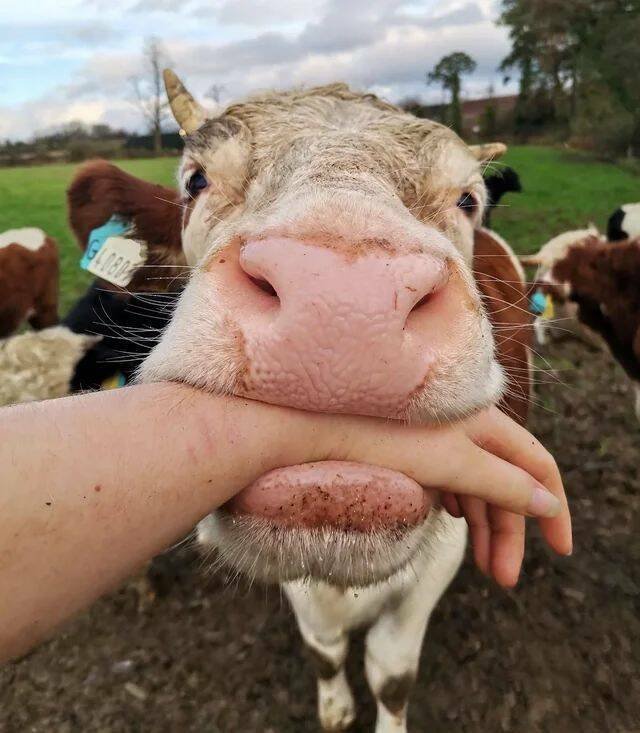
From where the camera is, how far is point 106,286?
359cm

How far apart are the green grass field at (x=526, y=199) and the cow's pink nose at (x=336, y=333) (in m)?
7.03

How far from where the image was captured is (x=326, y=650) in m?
2.46

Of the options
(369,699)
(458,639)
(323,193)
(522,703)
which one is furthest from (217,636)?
(323,193)

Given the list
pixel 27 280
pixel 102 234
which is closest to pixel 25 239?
pixel 27 280

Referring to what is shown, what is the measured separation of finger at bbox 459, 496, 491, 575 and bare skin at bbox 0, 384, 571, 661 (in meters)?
0.18

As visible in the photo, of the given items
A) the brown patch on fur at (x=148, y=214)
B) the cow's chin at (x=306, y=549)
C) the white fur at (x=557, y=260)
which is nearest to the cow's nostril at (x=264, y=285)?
the cow's chin at (x=306, y=549)

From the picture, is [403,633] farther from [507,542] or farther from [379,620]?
[507,542]

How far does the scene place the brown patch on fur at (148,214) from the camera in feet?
9.88

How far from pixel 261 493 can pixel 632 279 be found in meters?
3.97

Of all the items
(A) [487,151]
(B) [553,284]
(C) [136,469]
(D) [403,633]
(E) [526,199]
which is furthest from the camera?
(E) [526,199]

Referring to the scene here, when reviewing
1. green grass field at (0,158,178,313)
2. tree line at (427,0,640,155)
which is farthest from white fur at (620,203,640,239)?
tree line at (427,0,640,155)

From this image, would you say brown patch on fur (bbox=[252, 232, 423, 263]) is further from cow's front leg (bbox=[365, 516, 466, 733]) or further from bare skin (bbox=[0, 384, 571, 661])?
cow's front leg (bbox=[365, 516, 466, 733])

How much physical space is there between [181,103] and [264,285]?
2015 mm

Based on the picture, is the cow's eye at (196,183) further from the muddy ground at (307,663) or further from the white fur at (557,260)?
the white fur at (557,260)
